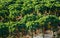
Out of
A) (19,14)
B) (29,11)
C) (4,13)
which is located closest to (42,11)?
(29,11)

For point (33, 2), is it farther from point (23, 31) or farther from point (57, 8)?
point (23, 31)

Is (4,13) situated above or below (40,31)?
above

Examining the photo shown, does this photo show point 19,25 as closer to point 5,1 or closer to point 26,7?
point 26,7

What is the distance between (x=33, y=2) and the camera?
21141mm

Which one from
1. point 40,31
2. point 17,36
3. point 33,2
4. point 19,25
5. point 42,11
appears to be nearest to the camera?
point 19,25

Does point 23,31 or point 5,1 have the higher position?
point 5,1

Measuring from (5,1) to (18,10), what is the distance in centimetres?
384

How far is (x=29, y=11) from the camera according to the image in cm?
1920

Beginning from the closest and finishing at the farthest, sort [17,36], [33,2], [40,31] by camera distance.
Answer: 1. [17,36]
2. [40,31]
3. [33,2]

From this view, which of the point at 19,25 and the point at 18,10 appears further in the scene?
the point at 18,10

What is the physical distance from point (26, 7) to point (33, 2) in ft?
6.81

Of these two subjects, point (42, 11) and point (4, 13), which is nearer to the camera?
point (4, 13)

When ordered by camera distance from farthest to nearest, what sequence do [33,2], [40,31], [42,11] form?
1. [33,2]
2. [42,11]
3. [40,31]

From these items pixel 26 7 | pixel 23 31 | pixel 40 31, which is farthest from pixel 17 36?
pixel 26 7
